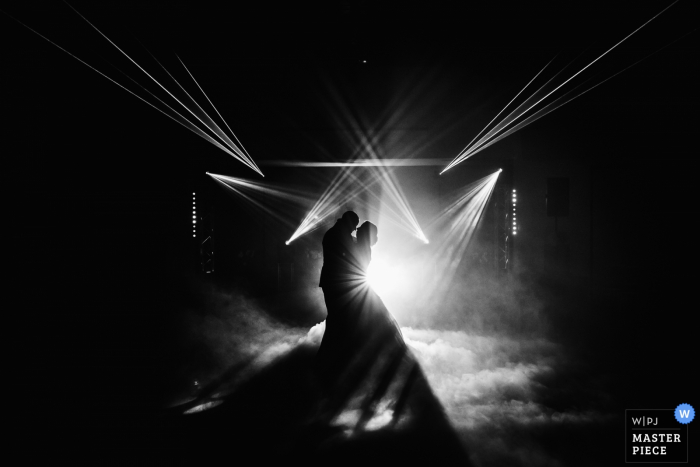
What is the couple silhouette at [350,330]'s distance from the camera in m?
4.14

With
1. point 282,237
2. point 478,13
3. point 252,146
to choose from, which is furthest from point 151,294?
point 478,13

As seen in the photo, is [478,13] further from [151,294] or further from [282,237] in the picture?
[151,294]

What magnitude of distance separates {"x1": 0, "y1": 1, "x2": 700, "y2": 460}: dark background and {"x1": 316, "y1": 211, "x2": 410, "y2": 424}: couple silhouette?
8.26 ft

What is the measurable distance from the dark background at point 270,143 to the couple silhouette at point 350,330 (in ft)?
8.26

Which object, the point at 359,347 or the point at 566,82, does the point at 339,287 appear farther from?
the point at 566,82

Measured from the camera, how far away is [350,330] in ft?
13.8

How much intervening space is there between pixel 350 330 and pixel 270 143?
5.60 meters

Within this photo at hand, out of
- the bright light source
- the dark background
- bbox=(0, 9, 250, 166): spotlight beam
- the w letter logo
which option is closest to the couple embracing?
the dark background

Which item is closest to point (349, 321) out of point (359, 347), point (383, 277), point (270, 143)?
point (359, 347)

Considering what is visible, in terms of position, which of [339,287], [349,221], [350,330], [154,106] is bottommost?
[350,330]

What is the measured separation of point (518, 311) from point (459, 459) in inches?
230

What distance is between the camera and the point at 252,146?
27.1 feet

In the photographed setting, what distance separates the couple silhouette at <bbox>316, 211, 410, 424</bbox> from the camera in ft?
13.6

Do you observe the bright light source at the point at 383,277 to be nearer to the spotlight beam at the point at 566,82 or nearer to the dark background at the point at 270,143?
the dark background at the point at 270,143
